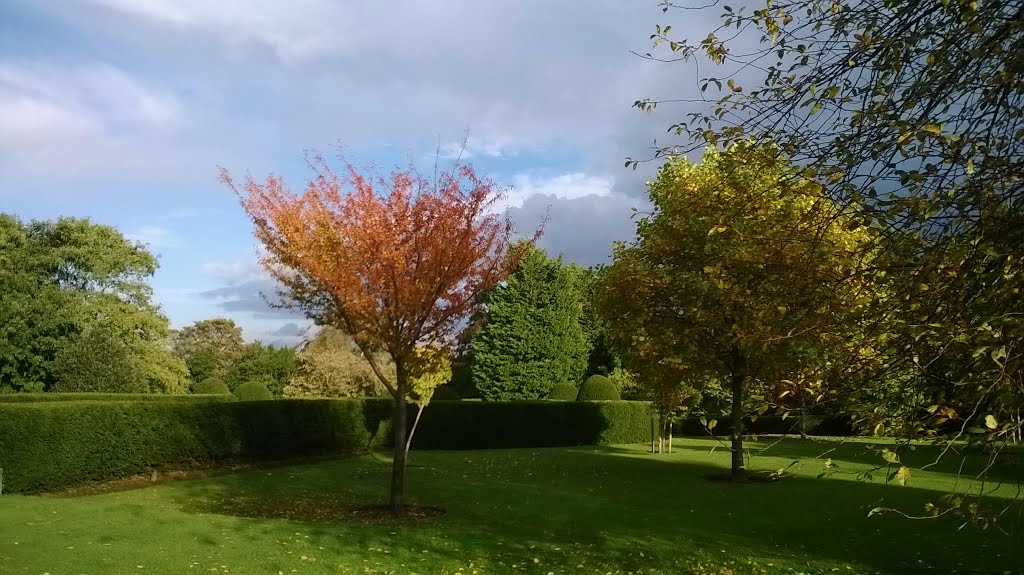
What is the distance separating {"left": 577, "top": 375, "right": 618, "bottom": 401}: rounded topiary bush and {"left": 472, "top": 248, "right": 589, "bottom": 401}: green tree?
680 centimetres

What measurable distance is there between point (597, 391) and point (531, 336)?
8.09m

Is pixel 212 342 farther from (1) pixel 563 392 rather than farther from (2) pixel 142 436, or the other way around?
(2) pixel 142 436

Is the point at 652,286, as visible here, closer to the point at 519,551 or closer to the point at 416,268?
the point at 416,268

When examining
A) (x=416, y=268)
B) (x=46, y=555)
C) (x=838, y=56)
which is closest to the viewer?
(x=838, y=56)

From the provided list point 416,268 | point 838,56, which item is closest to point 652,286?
point 416,268

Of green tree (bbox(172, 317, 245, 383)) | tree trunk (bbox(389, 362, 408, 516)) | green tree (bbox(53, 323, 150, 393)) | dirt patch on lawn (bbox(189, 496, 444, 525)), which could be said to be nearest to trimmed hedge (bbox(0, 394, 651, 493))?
dirt patch on lawn (bbox(189, 496, 444, 525))

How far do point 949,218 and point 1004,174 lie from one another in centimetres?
40

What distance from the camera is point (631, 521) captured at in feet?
40.7

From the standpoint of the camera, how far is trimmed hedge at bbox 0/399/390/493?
50.5 feet

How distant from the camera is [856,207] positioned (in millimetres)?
4781

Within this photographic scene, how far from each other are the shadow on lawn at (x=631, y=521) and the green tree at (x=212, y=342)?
44041 mm

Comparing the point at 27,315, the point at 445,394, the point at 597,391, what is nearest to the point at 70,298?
the point at 27,315

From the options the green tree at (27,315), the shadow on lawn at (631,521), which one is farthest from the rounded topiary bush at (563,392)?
the green tree at (27,315)

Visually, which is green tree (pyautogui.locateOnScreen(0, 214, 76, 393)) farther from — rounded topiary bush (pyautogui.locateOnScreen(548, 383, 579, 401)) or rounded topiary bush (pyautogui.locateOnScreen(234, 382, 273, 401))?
rounded topiary bush (pyautogui.locateOnScreen(548, 383, 579, 401))
